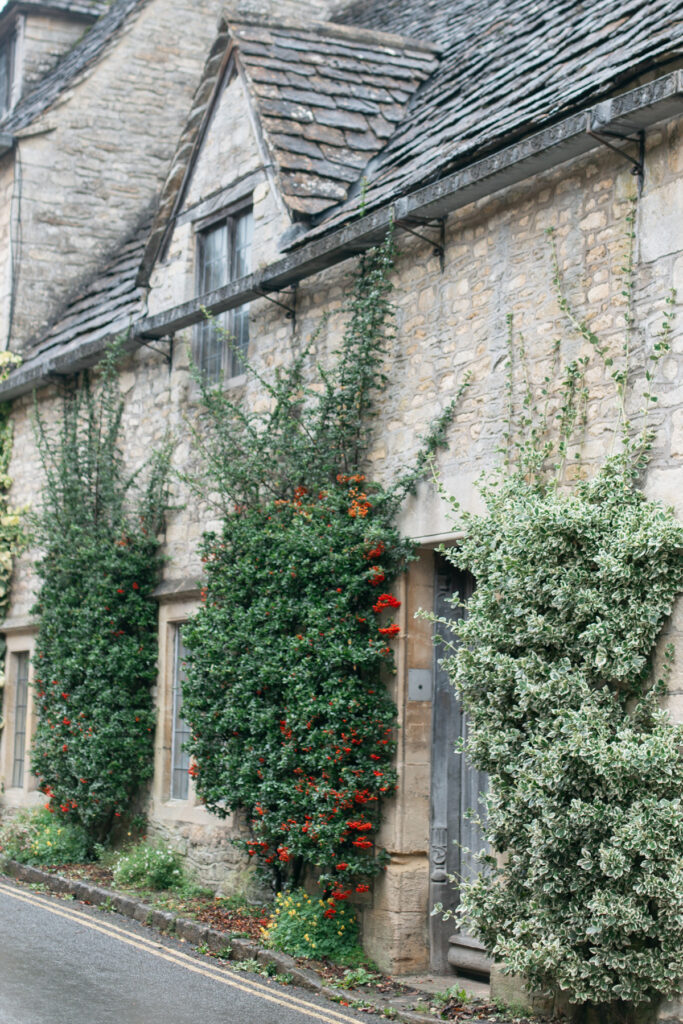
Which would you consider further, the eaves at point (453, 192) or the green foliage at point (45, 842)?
the green foliage at point (45, 842)

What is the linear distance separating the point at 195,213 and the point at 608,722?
739 centimetres

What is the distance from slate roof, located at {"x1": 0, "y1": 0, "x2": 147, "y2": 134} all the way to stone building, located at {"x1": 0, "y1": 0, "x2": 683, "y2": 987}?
0.33 ft

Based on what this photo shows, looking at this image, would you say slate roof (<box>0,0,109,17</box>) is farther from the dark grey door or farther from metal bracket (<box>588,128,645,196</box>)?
metal bracket (<box>588,128,645,196</box>)

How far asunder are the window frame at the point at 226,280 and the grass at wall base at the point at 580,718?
14.5 ft

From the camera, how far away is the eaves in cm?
699

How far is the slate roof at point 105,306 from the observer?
14.0 m

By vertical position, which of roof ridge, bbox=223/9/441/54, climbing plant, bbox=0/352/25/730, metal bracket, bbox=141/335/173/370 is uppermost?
roof ridge, bbox=223/9/441/54

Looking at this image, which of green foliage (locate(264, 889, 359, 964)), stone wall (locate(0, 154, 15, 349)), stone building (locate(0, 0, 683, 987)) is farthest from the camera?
stone wall (locate(0, 154, 15, 349))

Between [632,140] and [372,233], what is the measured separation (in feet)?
7.75

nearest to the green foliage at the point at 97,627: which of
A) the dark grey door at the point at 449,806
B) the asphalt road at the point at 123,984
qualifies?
the asphalt road at the point at 123,984

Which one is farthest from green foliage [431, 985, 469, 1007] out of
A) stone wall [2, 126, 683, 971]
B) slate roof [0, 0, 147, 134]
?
slate roof [0, 0, 147, 134]

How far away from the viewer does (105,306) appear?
1491 centimetres

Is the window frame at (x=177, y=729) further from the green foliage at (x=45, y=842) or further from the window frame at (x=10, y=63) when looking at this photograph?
the window frame at (x=10, y=63)

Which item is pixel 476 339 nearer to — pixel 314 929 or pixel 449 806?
pixel 449 806
